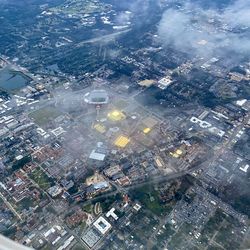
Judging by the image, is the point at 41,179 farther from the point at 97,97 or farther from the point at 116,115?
the point at 97,97

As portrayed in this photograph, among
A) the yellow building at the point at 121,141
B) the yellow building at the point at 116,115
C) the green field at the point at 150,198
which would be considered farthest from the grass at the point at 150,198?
the yellow building at the point at 116,115

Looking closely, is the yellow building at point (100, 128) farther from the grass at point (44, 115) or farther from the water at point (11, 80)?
the water at point (11, 80)

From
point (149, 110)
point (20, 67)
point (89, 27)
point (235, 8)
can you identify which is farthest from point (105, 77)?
point (235, 8)

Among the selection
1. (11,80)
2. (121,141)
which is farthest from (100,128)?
(11,80)

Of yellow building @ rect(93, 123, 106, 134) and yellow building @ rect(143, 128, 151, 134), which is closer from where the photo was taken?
yellow building @ rect(143, 128, 151, 134)

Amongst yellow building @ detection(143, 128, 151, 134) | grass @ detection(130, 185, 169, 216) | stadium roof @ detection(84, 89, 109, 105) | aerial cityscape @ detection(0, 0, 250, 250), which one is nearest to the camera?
aerial cityscape @ detection(0, 0, 250, 250)

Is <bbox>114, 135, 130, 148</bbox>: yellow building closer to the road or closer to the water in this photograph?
the road

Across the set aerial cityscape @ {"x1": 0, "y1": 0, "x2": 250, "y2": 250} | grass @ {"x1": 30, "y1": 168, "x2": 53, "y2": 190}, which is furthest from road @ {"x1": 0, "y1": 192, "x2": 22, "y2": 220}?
grass @ {"x1": 30, "y1": 168, "x2": 53, "y2": 190}
